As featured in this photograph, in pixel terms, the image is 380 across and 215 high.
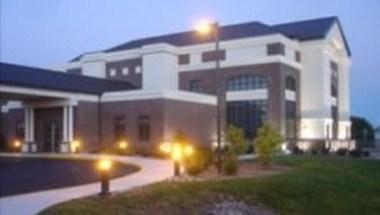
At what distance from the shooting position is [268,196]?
14.8 metres

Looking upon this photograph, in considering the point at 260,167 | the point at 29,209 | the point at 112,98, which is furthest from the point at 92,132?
the point at 29,209

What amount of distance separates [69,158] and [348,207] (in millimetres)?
19848

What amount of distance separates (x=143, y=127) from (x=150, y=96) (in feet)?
7.27

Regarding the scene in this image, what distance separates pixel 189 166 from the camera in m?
17.4

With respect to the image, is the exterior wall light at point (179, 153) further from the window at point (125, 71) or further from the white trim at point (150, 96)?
the window at point (125, 71)

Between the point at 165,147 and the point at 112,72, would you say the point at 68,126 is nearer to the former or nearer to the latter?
the point at 165,147

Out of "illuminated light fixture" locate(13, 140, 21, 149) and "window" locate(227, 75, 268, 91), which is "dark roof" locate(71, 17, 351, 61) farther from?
"illuminated light fixture" locate(13, 140, 21, 149)

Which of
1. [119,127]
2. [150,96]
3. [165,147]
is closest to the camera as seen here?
[165,147]

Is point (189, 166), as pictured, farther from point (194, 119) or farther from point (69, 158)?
point (194, 119)

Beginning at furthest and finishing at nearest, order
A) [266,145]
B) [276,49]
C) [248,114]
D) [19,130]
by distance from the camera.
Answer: [248,114], [276,49], [19,130], [266,145]

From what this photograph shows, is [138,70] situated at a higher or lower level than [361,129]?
higher

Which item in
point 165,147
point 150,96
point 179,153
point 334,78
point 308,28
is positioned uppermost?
point 308,28

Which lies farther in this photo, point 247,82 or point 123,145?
point 247,82

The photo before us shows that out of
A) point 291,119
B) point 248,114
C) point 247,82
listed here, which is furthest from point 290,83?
point 248,114
